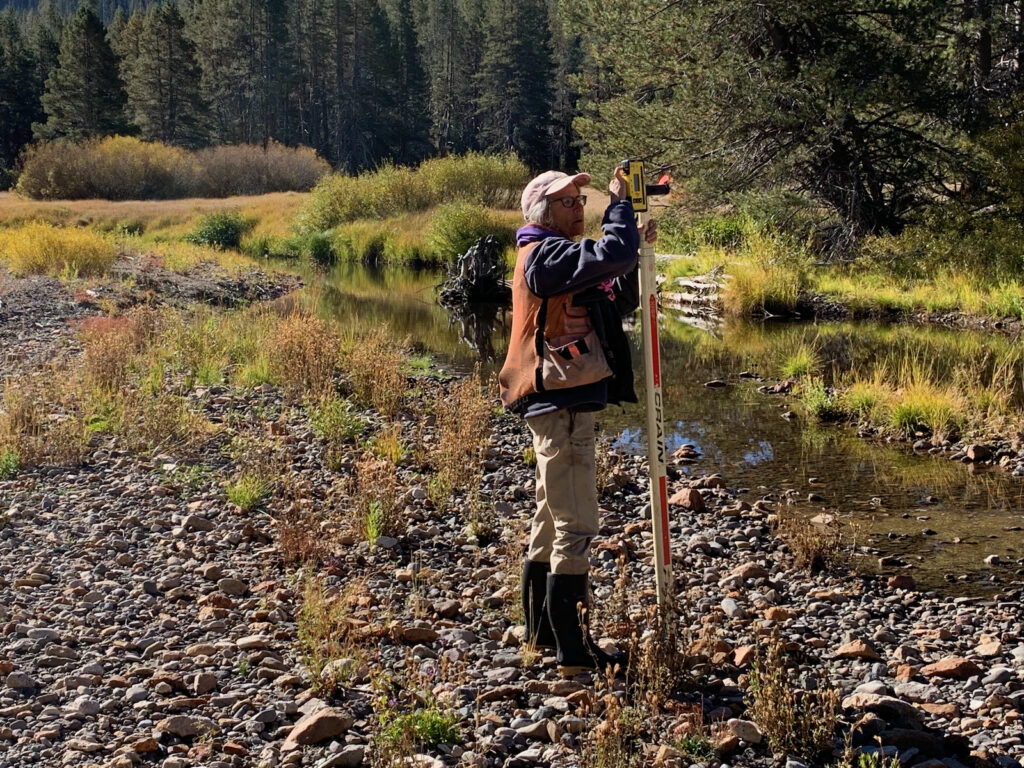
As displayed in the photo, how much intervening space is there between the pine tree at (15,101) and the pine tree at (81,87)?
13.0ft

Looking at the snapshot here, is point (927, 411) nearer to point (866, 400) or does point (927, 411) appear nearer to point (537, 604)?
point (866, 400)

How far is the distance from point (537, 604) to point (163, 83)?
8217 centimetres

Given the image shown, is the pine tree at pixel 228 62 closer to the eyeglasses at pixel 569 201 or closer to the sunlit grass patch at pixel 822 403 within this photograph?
the sunlit grass patch at pixel 822 403

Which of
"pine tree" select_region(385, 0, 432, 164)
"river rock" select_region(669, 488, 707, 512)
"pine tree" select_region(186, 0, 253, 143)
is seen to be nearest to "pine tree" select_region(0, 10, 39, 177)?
"pine tree" select_region(186, 0, 253, 143)

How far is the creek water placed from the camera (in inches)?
299

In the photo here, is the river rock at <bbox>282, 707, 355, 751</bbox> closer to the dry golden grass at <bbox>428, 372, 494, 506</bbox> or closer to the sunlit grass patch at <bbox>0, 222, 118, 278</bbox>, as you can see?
the dry golden grass at <bbox>428, 372, 494, 506</bbox>

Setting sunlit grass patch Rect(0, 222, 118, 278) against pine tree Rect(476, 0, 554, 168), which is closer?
sunlit grass patch Rect(0, 222, 118, 278)

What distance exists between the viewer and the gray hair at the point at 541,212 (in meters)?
4.73

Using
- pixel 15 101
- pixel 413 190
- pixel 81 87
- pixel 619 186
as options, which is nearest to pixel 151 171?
pixel 81 87

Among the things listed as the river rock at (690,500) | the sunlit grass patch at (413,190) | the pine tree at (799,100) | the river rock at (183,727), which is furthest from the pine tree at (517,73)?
the river rock at (183,727)

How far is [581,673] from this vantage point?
16.1 feet

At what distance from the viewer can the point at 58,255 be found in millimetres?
24641

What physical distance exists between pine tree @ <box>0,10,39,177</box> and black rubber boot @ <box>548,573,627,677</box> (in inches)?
3287

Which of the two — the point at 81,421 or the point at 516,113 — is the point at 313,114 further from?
the point at 81,421
